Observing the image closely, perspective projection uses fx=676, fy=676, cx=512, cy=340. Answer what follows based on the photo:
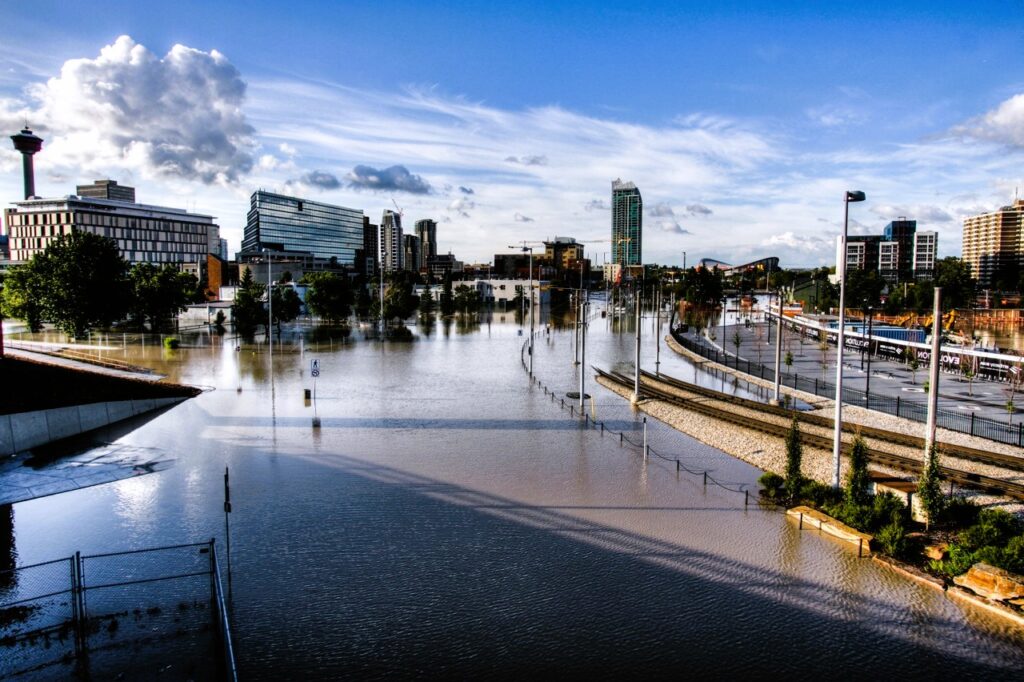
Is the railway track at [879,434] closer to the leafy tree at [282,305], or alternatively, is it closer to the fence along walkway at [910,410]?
the fence along walkway at [910,410]

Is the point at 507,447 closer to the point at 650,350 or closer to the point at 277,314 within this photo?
the point at 650,350

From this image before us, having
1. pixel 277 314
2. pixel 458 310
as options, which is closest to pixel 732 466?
pixel 277 314

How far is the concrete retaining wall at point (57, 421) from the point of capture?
977 inches

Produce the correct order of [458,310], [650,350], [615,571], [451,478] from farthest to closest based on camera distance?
[458,310] → [650,350] → [451,478] → [615,571]

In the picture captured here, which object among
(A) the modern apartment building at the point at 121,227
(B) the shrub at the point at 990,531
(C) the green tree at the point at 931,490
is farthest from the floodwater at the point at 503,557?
(A) the modern apartment building at the point at 121,227

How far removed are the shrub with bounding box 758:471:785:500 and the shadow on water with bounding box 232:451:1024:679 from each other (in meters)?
5.33

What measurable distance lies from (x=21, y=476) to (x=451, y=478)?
1391 cm

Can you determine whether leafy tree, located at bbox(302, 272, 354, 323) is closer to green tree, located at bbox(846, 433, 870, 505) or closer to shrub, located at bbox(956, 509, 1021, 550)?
green tree, located at bbox(846, 433, 870, 505)

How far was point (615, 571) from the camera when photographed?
14.7 m

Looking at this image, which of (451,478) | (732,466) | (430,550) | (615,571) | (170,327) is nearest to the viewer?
(615,571)

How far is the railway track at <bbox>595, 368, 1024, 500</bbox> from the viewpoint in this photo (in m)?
19.7

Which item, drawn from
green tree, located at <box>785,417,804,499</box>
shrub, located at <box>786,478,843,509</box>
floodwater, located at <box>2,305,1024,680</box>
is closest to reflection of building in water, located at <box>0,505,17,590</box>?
floodwater, located at <box>2,305,1024,680</box>

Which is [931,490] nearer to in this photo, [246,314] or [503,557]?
[503,557]

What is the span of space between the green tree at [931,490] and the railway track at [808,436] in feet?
6.61
